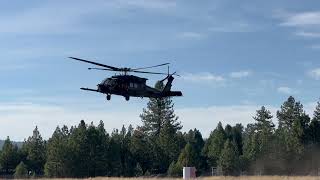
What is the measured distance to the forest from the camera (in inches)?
4323

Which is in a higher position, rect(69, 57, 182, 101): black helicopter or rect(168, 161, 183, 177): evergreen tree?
rect(69, 57, 182, 101): black helicopter

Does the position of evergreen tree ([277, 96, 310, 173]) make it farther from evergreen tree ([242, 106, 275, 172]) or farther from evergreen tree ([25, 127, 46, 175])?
evergreen tree ([25, 127, 46, 175])

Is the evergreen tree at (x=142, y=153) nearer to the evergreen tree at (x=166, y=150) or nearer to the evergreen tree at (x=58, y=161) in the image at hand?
the evergreen tree at (x=166, y=150)

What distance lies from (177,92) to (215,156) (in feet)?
231

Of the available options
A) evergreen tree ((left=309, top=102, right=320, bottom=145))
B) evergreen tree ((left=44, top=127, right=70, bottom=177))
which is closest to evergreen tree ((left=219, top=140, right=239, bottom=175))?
evergreen tree ((left=309, top=102, right=320, bottom=145))

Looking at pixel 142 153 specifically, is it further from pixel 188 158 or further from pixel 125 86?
pixel 125 86

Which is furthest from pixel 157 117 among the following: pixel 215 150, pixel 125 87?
pixel 125 87

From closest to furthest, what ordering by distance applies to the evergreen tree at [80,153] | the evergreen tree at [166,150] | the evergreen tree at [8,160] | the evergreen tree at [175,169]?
the evergreen tree at [175,169], the evergreen tree at [80,153], the evergreen tree at [166,150], the evergreen tree at [8,160]

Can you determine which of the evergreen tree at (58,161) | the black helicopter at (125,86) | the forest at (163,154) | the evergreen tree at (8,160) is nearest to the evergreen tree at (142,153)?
the forest at (163,154)

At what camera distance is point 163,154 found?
12106 centimetres

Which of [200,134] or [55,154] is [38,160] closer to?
[55,154]

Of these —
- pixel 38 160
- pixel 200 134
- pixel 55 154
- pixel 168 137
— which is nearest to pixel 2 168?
pixel 38 160

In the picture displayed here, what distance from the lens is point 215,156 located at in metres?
124

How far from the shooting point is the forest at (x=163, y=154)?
10981 cm
